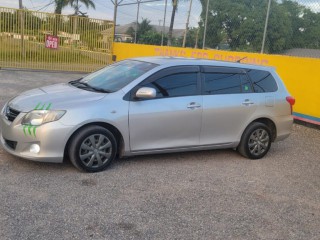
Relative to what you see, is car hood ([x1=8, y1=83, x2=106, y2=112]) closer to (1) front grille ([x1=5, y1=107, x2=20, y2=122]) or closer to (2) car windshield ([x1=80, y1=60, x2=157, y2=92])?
(1) front grille ([x1=5, y1=107, x2=20, y2=122])

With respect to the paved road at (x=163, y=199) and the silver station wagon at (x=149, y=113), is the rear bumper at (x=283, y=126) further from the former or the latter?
the paved road at (x=163, y=199)

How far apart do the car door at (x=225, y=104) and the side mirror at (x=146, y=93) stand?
952mm

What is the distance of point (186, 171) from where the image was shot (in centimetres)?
556

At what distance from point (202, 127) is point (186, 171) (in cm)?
74

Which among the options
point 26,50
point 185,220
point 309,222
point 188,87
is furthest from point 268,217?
point 26,50

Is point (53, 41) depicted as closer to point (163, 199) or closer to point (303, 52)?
point (303, 52)

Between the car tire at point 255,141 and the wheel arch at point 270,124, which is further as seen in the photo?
the wheel arch at point 270,124

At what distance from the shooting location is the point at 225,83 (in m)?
6.18

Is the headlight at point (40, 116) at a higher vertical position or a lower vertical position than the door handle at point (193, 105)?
lower

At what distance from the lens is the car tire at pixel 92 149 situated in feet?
16.3

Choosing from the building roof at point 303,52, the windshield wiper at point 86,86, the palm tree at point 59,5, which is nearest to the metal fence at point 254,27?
the building roof at point 303,52

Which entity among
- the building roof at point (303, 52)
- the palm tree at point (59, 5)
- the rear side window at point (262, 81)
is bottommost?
the rear side window at point (262, 81)

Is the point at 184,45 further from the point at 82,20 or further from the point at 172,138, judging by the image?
the point at 172,138

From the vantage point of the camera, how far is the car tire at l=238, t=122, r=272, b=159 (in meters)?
6.35
